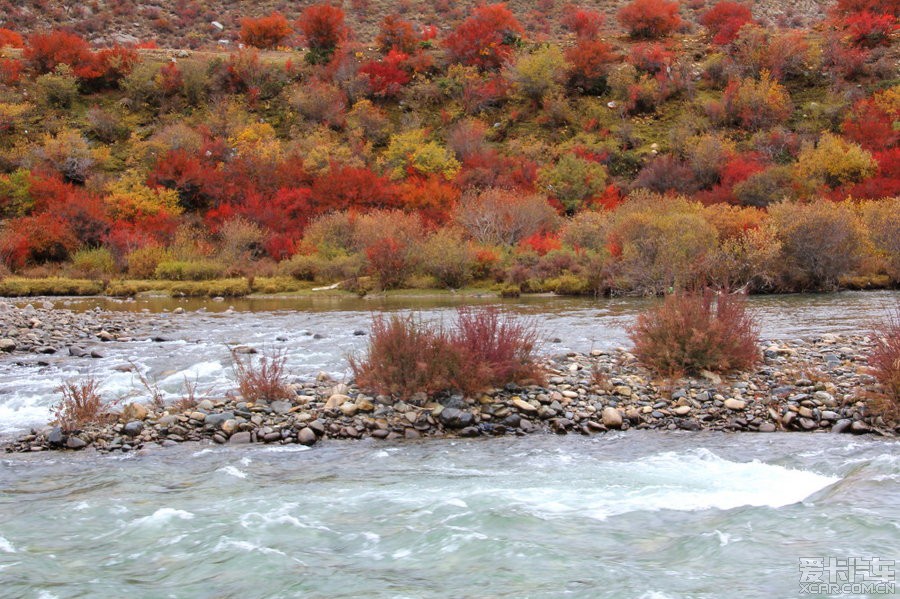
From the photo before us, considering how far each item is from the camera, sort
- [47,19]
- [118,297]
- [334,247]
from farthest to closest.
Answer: [47,19]
[334,247]
[118,297]

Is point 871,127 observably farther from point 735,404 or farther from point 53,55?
point 53,55

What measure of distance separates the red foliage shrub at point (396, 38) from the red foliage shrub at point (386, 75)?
346 centimetres

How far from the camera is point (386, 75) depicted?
68.6 metres

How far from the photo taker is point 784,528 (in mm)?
7520

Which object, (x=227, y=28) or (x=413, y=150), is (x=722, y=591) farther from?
(x=227, y=28)

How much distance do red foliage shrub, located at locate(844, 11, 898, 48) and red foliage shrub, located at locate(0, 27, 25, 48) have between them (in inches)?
2951

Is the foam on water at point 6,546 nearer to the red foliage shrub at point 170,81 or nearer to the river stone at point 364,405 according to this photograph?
the river stone at point 364,405

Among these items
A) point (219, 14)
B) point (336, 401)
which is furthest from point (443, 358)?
point (219, 14)

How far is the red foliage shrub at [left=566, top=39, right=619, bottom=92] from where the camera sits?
2589 inches

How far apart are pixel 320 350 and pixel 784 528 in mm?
11937

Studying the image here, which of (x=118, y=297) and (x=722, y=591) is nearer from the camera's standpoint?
(x=722, y=591)

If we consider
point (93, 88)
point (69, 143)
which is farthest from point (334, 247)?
point (93, 88)

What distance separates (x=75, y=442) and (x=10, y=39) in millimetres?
82316

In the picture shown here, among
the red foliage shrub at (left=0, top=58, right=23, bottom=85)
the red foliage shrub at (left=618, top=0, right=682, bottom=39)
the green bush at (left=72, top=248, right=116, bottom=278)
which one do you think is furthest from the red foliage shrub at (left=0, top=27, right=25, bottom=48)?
the red foliage shrub at (left=618, top=0, right=682, bottom=39)
